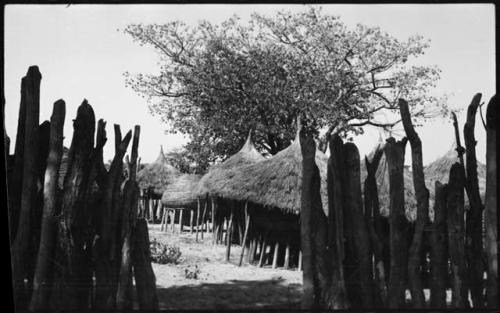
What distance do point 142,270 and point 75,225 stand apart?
0.69 meters

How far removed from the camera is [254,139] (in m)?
19.3

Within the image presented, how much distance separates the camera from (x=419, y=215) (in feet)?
16.0

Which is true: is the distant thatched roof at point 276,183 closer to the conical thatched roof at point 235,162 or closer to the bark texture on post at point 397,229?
the conical thatched roof at point 235,162

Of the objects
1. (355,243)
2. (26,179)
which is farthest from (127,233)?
(355,243)

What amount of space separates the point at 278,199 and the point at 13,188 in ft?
22.7

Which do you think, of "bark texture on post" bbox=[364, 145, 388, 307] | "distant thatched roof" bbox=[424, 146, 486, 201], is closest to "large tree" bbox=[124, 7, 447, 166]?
"distant thatched roof" bbox=[424, 146, 486, 201]

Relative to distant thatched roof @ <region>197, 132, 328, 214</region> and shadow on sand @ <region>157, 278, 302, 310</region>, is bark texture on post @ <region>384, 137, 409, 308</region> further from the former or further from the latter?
distant thatched roof @ <region>197, 132, 328, 214</region>

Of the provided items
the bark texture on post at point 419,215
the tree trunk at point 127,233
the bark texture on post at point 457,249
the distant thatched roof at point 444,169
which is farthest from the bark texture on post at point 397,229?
the distant thatched roof at point 444,169

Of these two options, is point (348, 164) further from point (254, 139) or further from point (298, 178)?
point (254, 139)

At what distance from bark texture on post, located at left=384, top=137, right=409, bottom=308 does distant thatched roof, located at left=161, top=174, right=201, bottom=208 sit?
17.0 m

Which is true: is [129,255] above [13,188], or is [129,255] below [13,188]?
below

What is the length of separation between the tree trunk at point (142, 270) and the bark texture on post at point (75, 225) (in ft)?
1.37

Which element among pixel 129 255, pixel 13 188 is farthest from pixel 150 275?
pixel 13 188

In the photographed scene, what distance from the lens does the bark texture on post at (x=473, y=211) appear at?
16.2ft
